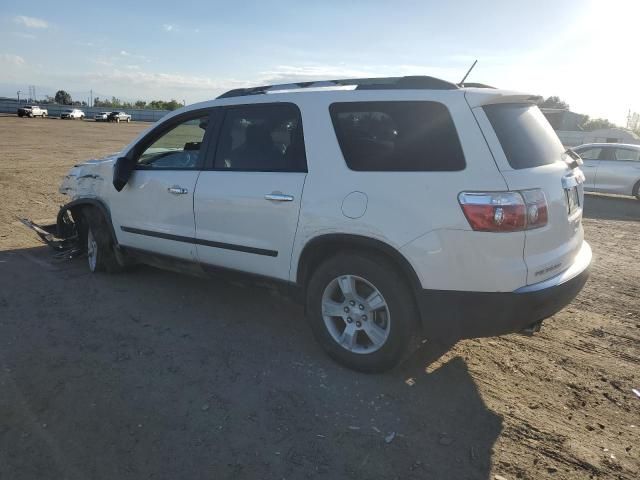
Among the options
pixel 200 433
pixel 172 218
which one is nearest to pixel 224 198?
pixel 172 218

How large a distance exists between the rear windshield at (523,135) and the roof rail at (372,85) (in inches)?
14.3

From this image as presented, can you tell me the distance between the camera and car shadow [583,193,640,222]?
11.0 metres

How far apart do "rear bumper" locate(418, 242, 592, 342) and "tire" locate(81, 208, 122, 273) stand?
12.0ft

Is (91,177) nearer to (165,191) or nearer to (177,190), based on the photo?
(165,191)

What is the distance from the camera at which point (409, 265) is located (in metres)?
3.19

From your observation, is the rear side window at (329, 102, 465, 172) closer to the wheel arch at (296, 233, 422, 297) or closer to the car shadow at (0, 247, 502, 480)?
the wheel arch at (296, 233, 422, 297)

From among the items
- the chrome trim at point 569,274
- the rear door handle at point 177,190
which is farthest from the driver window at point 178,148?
the chrome trim at point 569,274

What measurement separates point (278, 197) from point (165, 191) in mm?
1381

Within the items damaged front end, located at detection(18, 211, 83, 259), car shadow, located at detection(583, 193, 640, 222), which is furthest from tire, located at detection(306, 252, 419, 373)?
car shadow, located at detection(583, 193, 640, 222)

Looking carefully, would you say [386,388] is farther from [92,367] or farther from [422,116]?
[92,367]

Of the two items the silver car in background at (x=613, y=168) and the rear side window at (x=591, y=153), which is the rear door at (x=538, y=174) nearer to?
the silver car in background at (x=613, y=168)

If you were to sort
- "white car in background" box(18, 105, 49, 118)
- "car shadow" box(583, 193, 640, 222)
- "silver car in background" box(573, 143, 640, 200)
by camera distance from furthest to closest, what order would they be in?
"white car in background" box(18, 105, 49, 118) < "silver car in background" box(573, 143, 640, 200) < "car shadow" box(583, 193, 640, 222)

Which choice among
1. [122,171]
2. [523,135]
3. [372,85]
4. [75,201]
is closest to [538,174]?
[523,135]

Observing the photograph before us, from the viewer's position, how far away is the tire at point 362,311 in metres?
3.30
